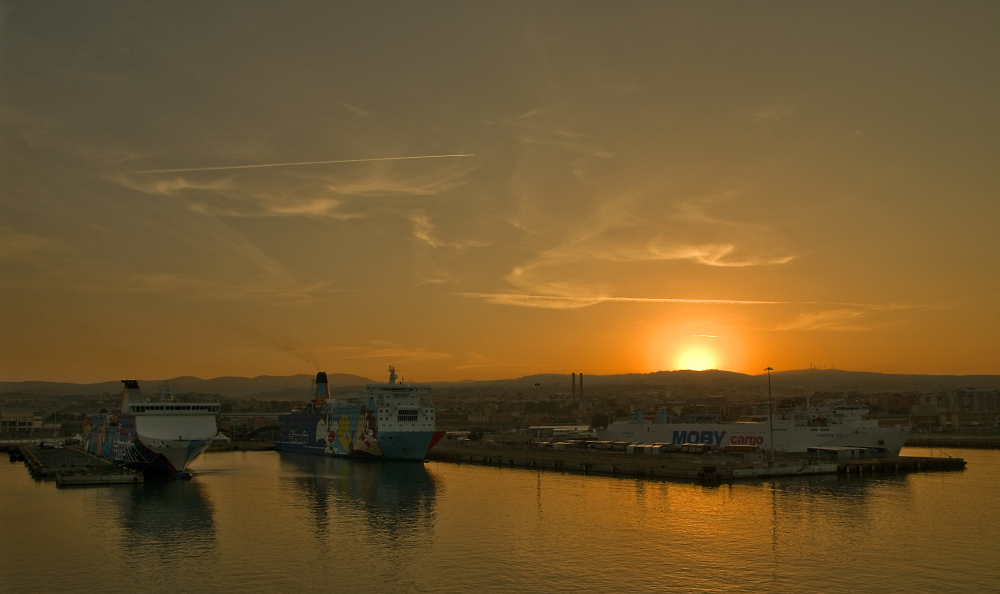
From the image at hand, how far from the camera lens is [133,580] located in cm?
1991

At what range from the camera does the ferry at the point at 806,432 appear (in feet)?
156

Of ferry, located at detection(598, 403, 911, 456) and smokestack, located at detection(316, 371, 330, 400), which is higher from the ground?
smokestack, located at detection(316, 371, 330, 400)

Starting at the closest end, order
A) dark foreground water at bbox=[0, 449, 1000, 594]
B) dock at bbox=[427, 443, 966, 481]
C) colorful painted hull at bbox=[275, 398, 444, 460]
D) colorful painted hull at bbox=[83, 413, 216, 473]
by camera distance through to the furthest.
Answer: dark foreground water at bbox=[0, 449, 1000, 594], colorful painted hull at bbox=[83, 413, 216, 473], dock at bbox=[427, 443, 966, 481], colorful painted hull at bbox=[275, 398, 444, 460]

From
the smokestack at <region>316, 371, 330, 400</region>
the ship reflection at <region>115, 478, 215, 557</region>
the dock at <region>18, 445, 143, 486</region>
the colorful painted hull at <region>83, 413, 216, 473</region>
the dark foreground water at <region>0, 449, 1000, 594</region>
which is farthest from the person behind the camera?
the smokestack at <region>316, 371, 330, 400</region>

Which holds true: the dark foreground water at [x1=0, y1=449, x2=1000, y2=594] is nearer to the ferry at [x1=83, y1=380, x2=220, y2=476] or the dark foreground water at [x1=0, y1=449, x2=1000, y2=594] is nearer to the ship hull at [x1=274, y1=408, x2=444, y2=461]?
the ferry at [x1=83, y1=380, x2=220, y2=476]

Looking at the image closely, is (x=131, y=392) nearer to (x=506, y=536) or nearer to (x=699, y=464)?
(x=506, y=536)

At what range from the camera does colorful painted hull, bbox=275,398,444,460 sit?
49.4 metres

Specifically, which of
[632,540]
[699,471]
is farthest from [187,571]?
[699,471]

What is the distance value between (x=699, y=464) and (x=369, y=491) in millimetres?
17532

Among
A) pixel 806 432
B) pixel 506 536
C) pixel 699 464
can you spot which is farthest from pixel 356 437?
pixel 506 536

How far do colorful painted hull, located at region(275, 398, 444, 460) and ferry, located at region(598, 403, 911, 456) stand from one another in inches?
718

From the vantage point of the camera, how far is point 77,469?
142ft

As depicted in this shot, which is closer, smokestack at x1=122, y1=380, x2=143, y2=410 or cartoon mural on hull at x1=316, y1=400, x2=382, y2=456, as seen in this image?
smokestack at x1=122, y1=380, x2=143, y2=410

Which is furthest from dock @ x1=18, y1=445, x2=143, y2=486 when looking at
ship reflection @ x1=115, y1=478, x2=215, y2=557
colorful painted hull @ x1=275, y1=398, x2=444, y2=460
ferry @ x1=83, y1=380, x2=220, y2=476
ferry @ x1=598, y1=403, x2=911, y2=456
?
ferry @ x1=598, y1=403, x2=911, y2=456
